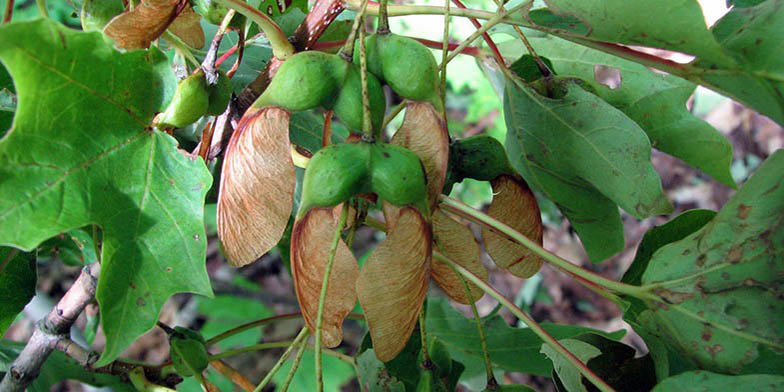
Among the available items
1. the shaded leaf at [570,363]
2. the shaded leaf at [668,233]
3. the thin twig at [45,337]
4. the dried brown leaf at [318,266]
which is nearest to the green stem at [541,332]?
the shaded leaf at [570,363]

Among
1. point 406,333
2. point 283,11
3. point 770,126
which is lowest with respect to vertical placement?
point 770,126

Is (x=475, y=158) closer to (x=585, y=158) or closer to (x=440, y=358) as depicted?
(x=585, y=158)

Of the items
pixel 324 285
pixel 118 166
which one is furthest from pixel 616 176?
pixel 118 166

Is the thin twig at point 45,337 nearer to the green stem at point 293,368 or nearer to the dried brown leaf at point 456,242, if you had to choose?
the green stem at point 293,368

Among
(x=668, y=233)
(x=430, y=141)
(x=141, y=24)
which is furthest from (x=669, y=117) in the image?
(x=141, y=24)

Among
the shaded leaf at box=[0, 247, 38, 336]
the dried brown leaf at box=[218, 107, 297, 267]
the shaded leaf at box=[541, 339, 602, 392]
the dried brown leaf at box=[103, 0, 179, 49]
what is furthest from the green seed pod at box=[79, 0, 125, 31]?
the shaded leaf at box=[541, 339, 602, 392]

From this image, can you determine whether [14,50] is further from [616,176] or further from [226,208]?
[616,176]
